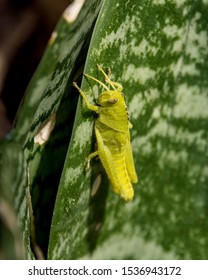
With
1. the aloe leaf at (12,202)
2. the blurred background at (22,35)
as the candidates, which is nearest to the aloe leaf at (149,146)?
the aloe leaf at (12,202)

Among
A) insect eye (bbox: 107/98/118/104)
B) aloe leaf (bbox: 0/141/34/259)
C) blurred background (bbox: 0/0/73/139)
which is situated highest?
aloe leaf (bbox: 0/141/34/259)

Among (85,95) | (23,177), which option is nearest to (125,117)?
(85,95)

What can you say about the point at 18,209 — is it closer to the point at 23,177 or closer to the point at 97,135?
the point at 23,177

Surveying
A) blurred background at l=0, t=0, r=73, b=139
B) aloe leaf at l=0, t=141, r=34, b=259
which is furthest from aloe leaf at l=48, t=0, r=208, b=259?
blurred background at l=0, t=0, r=73, b=139

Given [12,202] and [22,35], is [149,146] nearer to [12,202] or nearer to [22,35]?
[12,202]

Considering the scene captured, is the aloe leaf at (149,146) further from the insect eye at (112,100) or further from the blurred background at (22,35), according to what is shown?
the blurred background at (22,35)

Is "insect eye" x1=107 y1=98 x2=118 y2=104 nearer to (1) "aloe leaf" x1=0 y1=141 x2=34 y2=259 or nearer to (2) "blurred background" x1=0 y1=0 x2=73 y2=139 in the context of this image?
(1) "aloe leaf" x1=0 y1=141 x2=34 y2=259
